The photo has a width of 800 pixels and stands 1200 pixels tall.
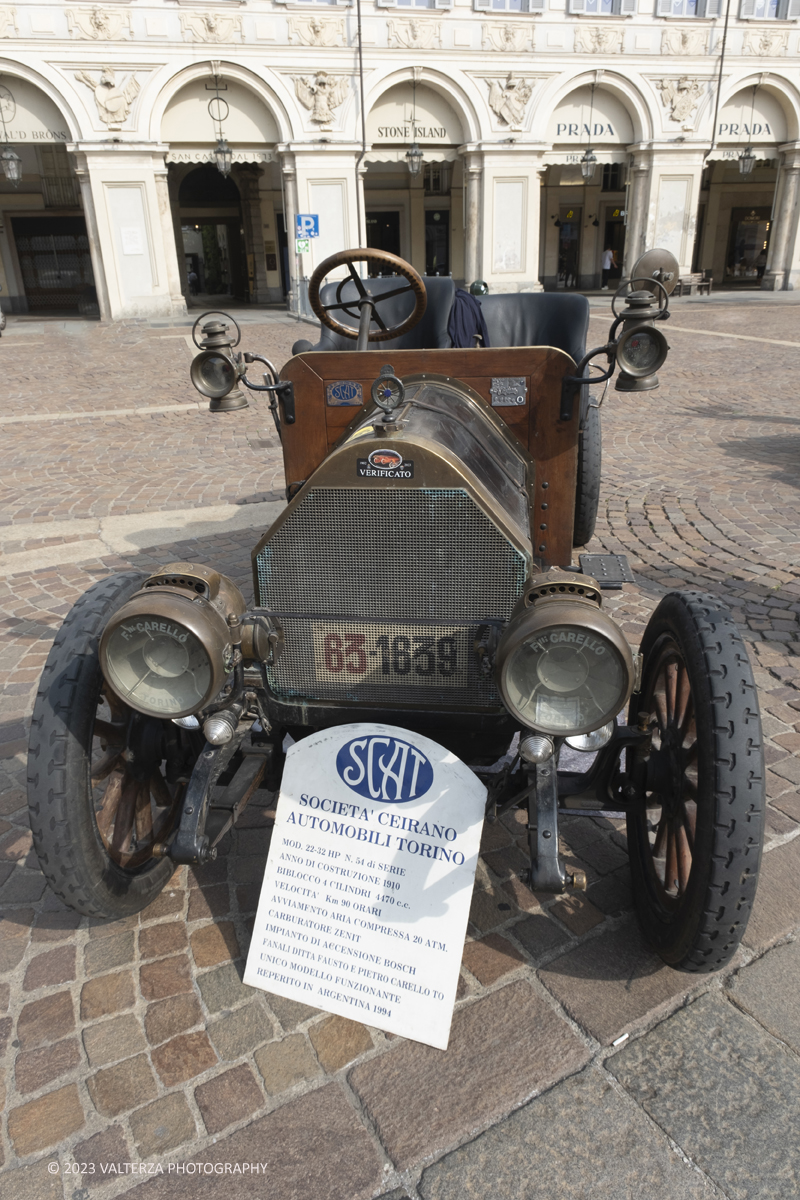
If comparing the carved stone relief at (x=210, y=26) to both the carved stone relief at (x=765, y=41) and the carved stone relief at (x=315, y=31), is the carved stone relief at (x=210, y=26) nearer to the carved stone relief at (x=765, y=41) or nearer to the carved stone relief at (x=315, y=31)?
the carved stone relief at (x=315, y=31)

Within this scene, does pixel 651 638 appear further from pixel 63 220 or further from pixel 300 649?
pixel 63 220

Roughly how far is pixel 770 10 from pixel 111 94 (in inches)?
707

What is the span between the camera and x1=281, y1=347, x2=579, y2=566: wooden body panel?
314 cm

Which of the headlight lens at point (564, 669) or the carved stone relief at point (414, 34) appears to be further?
the carved stone relief at point (414, 34)

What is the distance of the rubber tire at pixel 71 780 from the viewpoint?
76.5 inches

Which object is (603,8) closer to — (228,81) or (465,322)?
(228,81)

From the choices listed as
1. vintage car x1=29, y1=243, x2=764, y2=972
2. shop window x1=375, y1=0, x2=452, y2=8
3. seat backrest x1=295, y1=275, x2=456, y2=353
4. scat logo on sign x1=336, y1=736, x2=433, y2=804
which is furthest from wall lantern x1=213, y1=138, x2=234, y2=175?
scat logo on sign x1=336, y1=736, x2=433, y2=804

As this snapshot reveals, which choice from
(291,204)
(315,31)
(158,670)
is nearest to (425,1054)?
(158,670)

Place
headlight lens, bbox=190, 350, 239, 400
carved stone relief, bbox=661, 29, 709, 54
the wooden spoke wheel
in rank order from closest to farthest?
the wooden spoke wheel → headlight lens, bbox=190, 350, 239, 400 → carved stone relief, bbox=661, 29, 709, 54

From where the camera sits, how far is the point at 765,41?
22.7 meters

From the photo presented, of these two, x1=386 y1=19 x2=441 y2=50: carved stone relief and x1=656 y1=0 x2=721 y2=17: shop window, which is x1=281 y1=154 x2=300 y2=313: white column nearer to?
x1=386 y1=19 x2=441 y2=50: carved stone relief

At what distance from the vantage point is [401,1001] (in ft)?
6.30

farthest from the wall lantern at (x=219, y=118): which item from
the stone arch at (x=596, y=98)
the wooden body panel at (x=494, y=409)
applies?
the wooden body panel at (x=494, y=409)

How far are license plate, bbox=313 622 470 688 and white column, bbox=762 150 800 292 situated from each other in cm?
2727
